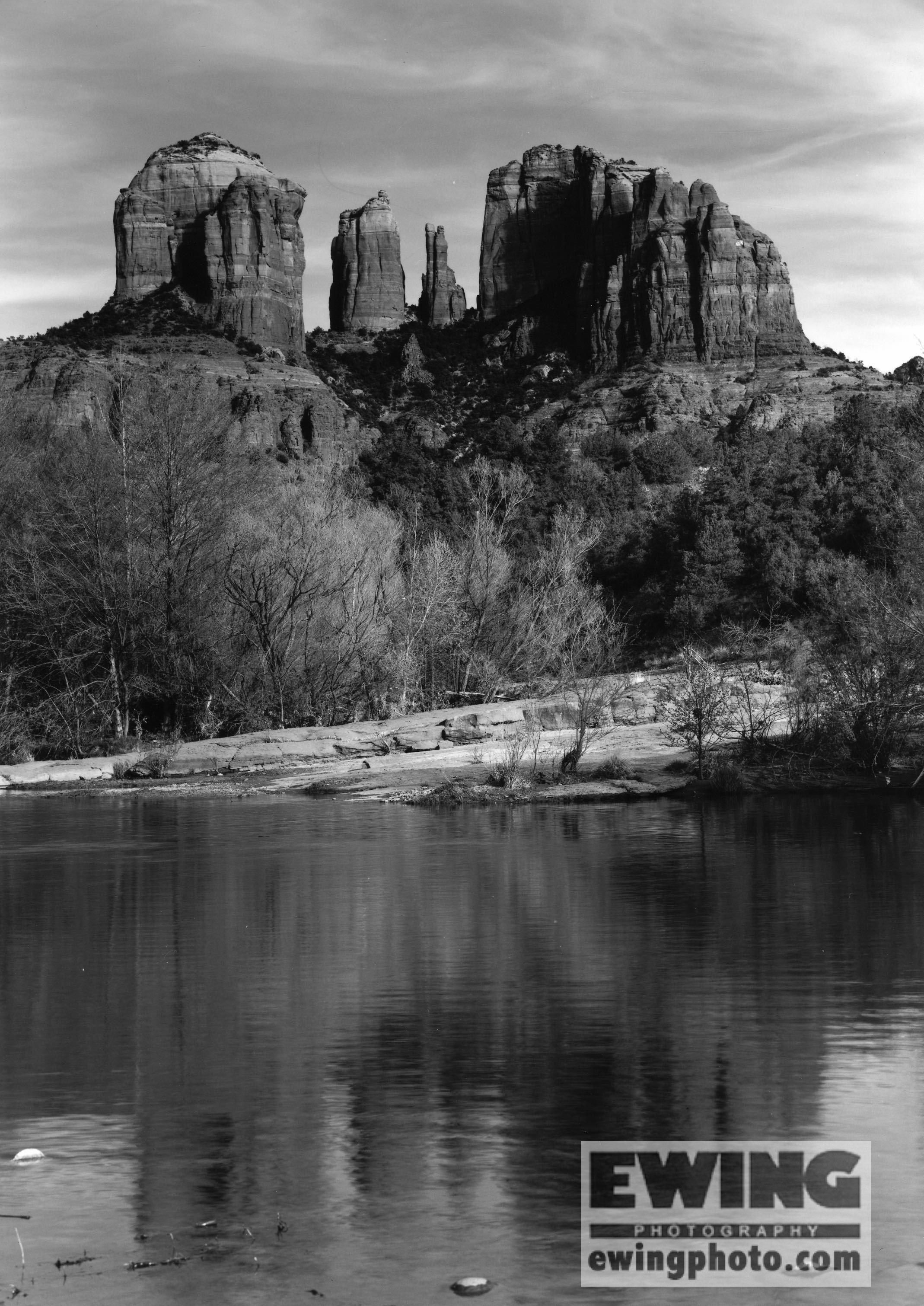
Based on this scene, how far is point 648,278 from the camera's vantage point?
122 metres

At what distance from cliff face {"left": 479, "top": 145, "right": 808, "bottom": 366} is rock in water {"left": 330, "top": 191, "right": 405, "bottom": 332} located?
9.17m

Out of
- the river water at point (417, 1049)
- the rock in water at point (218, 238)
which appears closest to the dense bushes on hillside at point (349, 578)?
the river water at point (417, 1049)

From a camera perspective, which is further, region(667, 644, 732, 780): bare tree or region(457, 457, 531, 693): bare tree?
region(457, 457, 531, 693): bare tree

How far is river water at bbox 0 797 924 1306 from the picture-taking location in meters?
6.55

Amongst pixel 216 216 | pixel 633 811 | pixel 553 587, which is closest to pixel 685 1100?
pixel 633 811

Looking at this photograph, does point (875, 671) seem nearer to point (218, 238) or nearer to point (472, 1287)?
point (472, 1287)

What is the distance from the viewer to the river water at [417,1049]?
21.5 feet

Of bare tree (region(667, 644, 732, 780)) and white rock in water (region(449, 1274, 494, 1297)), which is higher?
bare tree (region(667, 644, 732, 780))

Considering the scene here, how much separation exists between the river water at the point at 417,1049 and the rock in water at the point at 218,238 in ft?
347

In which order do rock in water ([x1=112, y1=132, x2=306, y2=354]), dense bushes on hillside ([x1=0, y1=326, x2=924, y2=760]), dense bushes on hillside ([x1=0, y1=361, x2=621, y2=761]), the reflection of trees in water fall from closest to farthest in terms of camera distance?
the reflection of trees in water
dense bushes on hillside ([x1=0, y1=326, x2=924, y2=760])
dense bushes on hillside ([x1=0, y1=361, x2=621, y2=761])
rock in water ([x1=112, y1=132, x2=306, y2=354])

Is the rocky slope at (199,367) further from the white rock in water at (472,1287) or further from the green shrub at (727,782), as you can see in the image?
the white rock in water at (472,1287)

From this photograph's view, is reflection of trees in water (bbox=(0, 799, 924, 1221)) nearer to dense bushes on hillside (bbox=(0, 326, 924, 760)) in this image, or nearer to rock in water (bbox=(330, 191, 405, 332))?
dense bushes on hillside (bbox=(0, 326, 924, 760))

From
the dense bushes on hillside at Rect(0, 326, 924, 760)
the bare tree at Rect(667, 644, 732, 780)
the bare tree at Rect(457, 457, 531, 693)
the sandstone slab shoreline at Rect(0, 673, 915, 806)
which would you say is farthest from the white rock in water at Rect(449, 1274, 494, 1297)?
the bare tree at Rect(457, 457, 531, 693)

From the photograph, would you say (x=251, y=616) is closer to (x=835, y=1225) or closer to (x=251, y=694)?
(x=251, y=694)
